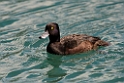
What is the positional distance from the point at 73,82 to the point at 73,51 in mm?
1961

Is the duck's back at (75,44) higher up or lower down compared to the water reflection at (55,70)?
higher up

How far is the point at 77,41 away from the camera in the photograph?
39.5 feet

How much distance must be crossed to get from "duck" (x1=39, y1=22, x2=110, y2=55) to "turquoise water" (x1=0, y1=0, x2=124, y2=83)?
7.4 inches

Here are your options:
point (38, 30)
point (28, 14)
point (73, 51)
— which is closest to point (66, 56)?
point (73, 51)

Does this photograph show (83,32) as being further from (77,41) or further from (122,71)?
(122,71)

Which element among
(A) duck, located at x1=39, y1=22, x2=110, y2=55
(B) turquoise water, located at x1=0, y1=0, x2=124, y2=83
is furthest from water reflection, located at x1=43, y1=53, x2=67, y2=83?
(A) duck, located at x1=39, y1=22, x2=110, y2=55

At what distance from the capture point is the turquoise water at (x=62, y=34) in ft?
34.3

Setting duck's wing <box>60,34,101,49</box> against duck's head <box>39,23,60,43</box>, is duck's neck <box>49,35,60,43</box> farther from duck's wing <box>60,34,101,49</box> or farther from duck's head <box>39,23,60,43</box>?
duck's wing <box>60,34,101,49</box>

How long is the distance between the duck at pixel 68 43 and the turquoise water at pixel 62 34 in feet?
0.61

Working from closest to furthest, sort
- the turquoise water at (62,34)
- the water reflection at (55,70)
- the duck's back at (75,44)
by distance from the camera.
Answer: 1. the water reflection at (55,70)
2. the turquoise water at (62,34)
3. the duck's back at (75,44)

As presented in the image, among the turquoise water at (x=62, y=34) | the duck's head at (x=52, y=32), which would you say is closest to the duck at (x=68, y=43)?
the duck's head at (x=52, y=32)

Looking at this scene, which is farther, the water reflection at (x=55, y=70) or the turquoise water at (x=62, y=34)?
the turquoise water at (x=62, y=34)

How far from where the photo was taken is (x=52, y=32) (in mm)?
12094

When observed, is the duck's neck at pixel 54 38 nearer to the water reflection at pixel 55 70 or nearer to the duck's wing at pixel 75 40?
the duck's wing at pixel 75 40
